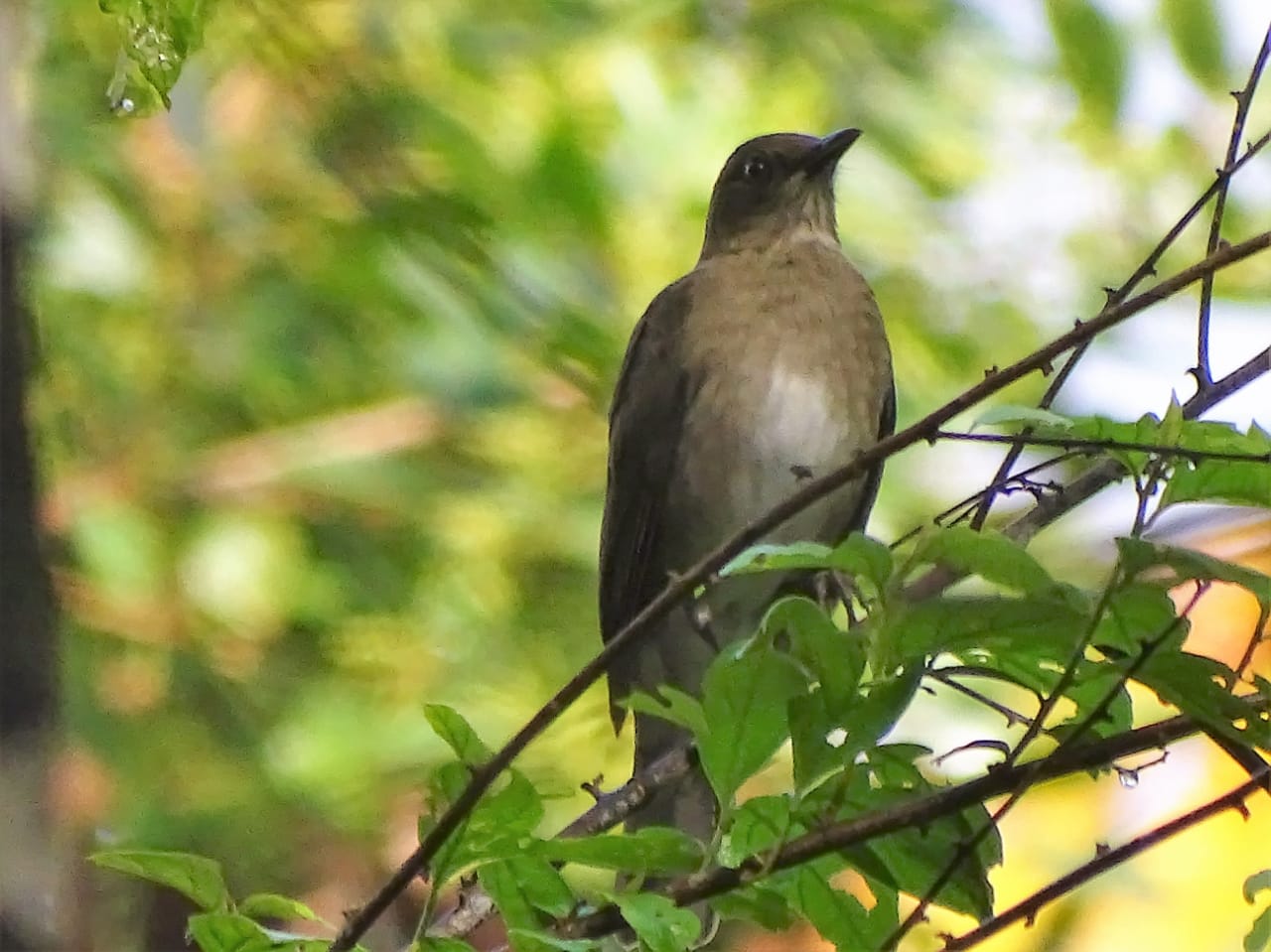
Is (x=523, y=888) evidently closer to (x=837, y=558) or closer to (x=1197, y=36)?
(x=837, y=558)

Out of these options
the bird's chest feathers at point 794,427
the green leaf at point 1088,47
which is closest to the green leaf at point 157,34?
the green leaf at point 1088,47

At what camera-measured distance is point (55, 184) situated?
2947 mm

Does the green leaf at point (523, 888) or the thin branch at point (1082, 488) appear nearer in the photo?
the green leaf at point (523, 888)

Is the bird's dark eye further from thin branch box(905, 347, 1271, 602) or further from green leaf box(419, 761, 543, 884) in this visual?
green leaf box(419, 761, 543, 884)

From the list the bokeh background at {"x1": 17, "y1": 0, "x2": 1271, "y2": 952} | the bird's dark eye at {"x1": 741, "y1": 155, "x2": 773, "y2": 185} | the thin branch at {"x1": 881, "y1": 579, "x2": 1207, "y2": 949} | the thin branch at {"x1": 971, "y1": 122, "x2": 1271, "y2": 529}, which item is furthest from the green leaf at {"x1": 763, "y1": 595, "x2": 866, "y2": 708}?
the bird's dark eye at {"x1": 741, "y1": 155, "x2": 773, "y2": 185}

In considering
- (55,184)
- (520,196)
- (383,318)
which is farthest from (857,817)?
(55,184)

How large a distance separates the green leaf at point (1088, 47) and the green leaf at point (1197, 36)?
84 mm

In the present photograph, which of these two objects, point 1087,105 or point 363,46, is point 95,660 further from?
point 1087,105

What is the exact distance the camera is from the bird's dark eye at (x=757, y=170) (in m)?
3.53

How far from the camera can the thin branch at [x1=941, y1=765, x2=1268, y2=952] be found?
116 centimetres

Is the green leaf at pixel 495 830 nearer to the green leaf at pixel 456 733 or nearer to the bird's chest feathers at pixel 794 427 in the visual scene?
the green leaf at pixel 456 733

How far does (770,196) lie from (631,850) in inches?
104

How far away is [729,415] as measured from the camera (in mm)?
3271

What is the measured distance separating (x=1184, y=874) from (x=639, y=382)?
1.35 meters
